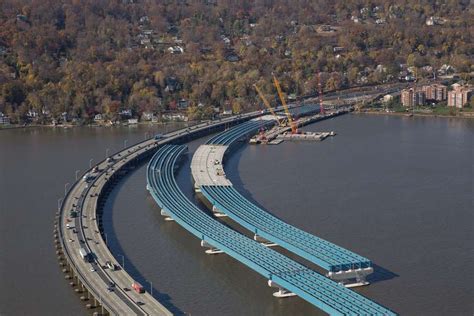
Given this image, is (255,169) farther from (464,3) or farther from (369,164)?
(464,3)

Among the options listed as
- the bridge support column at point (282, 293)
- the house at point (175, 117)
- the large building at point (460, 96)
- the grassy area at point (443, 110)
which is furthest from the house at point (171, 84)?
the bridge support column at point (282, 293)

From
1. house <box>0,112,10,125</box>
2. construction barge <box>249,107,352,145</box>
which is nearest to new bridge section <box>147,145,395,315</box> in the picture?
construction barge <box>249,107,352,145</box>

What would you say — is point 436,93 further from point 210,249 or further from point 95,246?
point 95,246

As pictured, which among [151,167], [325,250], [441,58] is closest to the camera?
[325,250]

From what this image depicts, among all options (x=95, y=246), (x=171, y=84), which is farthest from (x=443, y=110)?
(x=95, y=246)

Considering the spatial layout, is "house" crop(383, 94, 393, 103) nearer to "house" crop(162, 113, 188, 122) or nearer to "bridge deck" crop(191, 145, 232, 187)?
"house" crop(162, 113, 188, 122)

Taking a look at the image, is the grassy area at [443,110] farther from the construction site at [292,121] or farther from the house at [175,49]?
the house at [175,49]

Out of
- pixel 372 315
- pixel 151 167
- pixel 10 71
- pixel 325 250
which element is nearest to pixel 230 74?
pixel 10 71
